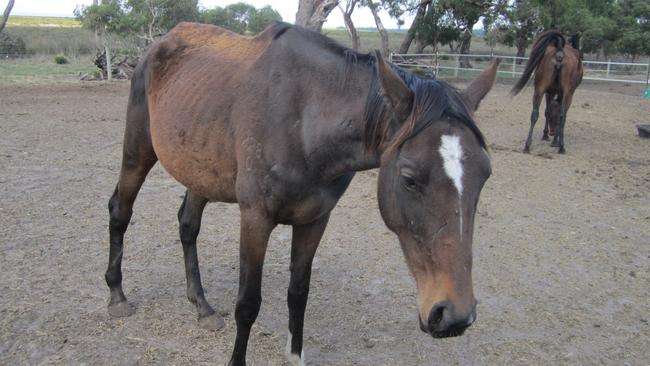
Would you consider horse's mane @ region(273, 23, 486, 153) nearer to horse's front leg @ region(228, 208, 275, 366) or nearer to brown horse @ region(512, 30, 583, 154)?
horse's front leg @ region(228, 208, 275, 366)

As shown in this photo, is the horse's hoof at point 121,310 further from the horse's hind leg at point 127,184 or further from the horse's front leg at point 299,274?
the horse's front leg at point 299,274

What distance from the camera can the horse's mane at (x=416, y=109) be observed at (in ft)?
6.39

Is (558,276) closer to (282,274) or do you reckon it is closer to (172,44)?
(282,274)

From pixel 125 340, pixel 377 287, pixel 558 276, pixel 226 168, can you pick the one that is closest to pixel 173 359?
pixel 125 340

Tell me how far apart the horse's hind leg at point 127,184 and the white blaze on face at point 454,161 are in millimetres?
2389

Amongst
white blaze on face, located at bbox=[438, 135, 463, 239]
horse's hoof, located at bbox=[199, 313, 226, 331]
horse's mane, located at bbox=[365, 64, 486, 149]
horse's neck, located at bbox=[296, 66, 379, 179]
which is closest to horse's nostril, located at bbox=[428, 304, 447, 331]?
white blaze on face, located at bbox=[438, 135, 463, 239]

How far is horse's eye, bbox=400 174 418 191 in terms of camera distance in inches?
75.4

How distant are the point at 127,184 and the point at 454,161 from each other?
2666mm

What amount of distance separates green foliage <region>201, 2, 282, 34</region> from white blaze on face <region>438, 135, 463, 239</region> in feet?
121

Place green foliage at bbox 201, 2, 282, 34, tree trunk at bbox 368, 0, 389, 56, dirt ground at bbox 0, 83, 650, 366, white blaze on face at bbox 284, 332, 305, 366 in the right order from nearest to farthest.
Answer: white blaze on face at bbox 284, 332, 305, 366
dirt ground at bbox 0, 83, 650, 366
tree trunk at bbox 368, 0, 389, 56
green foliage at bbox 201, 2, 282, 34

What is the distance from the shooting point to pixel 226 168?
2859mm

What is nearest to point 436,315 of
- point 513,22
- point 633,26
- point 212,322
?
point 212,322

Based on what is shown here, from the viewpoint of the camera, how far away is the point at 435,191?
6.11 ft

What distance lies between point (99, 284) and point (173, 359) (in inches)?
50.8
